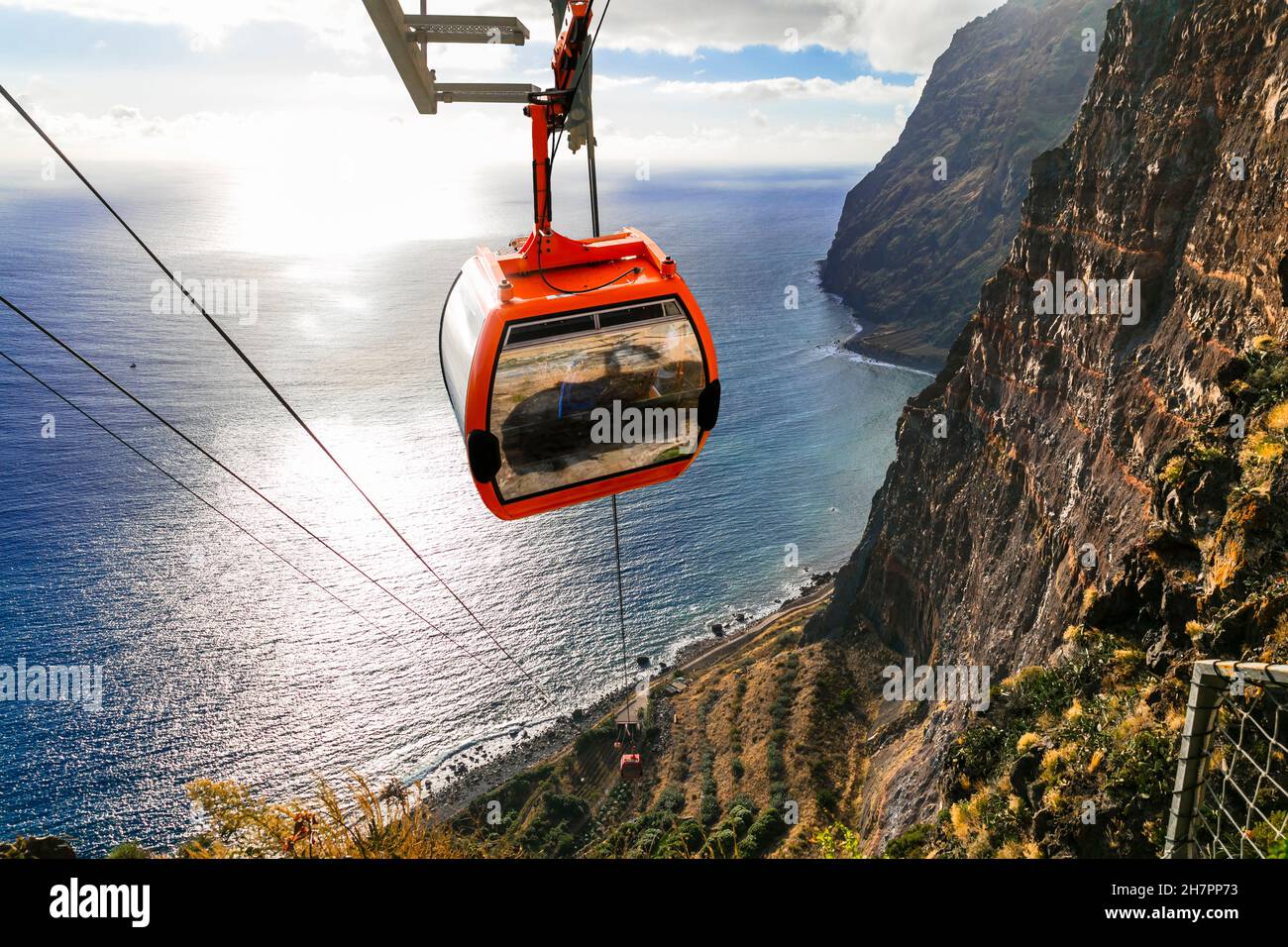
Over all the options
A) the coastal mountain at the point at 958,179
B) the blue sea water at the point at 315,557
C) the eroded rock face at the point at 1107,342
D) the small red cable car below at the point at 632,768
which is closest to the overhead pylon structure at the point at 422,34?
the eroded rock face at the point at 1107,342

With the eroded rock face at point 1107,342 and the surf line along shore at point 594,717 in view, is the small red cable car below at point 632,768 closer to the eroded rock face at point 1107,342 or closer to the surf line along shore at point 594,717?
the surf line along shore at point 594,717

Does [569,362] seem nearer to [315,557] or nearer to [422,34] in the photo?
[422,34]

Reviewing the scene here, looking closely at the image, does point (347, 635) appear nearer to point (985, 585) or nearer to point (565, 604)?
point (565, 604)

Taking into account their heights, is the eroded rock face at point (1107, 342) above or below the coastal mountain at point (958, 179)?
below

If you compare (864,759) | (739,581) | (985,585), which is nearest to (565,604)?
(739,581)
